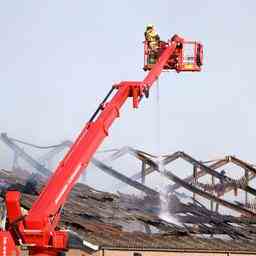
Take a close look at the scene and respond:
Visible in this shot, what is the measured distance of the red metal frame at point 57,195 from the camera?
50.5ft

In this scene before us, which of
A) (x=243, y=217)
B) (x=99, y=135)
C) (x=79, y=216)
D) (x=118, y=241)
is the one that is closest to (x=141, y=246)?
(x=118, y=241)

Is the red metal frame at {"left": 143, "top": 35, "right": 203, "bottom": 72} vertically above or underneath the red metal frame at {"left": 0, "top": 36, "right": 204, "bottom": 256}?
above

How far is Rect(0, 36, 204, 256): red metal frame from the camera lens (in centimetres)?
1541

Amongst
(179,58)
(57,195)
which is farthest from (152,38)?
(57,195)

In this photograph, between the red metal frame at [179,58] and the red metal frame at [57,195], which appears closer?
the red metal frame at [57,195]

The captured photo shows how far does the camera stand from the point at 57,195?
16.3 m

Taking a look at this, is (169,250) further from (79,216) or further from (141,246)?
(79,216)

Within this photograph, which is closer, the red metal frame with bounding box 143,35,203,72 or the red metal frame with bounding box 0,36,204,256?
the red metal frame with bounding box 0,36,204,256

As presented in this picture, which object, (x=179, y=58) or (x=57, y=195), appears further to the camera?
(x=179, y=58)

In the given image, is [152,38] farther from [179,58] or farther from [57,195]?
[57,195]

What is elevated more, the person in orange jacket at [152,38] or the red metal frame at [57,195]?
the person in orange jacket at [152,38]

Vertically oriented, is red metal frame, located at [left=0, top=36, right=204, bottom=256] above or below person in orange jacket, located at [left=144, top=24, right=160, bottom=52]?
below

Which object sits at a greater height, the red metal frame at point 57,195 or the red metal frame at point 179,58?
the red metal frame at point 179,58

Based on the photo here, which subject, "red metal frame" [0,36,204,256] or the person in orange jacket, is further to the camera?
the person in orange jacket
